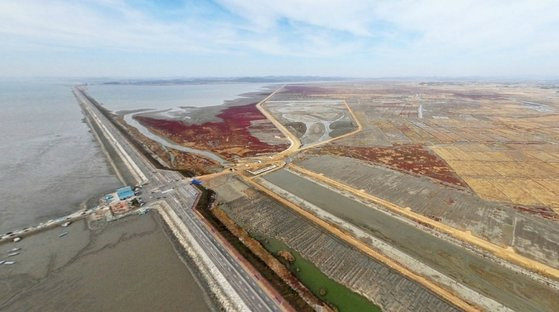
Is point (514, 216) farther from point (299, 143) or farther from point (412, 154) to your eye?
point (299, 143)

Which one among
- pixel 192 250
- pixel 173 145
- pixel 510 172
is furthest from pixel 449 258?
pixel 173 145

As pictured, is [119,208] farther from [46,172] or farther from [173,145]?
[173,145]

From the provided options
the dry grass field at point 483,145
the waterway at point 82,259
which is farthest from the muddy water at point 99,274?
the dry grass field at point 483,145

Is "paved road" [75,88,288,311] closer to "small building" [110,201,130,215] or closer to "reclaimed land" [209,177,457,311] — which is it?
"small building" [110,201,130,215]

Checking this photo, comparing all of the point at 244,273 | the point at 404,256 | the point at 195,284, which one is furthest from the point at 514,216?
the point at 195,284

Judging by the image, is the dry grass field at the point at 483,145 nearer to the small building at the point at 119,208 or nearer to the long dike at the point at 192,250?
the long dike at the point at 192,250
